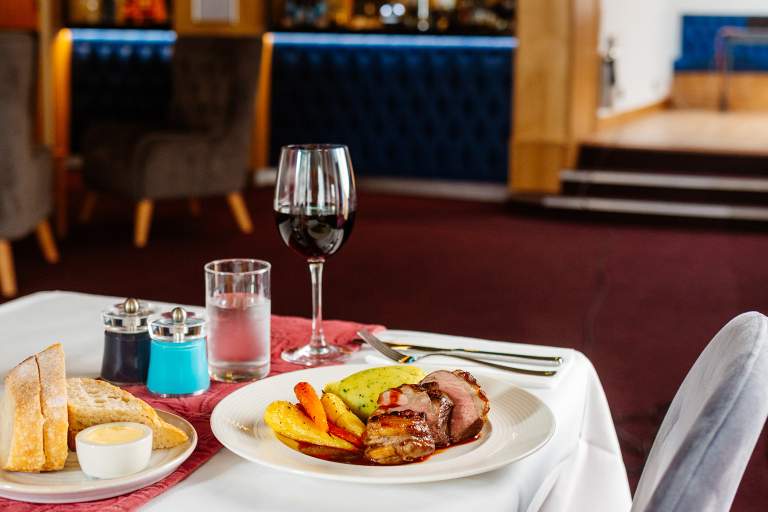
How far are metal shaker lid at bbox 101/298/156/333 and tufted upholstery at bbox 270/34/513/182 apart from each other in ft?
18.8

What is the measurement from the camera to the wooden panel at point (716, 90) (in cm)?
1062

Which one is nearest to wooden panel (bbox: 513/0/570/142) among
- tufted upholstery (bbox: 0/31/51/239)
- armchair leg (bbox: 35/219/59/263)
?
armchair leg (bbox: 35/219/59/263)

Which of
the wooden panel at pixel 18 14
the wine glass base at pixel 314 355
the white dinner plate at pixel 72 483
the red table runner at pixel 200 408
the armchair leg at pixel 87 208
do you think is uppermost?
the wooden panel at pixel 18 14

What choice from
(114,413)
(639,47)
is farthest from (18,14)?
(114,413)

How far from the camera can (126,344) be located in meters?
0.99

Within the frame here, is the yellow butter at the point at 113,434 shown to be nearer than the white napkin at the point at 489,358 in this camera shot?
Yes

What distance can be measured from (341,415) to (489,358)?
30 centimetres

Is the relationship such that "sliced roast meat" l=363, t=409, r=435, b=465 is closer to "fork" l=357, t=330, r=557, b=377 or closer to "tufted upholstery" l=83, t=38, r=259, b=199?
"fork" l=357, t=330, r=557, b=377

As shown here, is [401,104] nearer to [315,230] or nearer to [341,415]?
[315,230]

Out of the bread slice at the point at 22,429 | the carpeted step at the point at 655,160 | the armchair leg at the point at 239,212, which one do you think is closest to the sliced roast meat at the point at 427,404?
the bread slice at the point at 22,429

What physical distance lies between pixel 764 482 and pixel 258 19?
5.48 metres

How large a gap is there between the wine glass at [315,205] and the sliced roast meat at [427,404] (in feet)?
1.00

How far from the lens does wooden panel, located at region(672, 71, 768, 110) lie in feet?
34.9

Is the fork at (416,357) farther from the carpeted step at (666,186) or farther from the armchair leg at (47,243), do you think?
the carpeted step at (666,186)
